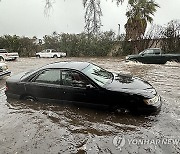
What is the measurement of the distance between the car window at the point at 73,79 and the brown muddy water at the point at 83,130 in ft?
2.41

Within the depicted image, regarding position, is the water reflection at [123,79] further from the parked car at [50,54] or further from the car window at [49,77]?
the parked car at [50,54]

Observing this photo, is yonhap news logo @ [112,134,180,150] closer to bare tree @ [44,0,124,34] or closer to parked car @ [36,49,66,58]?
bare tree @ [44,0,124,34]

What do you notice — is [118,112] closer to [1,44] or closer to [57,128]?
[57,128]

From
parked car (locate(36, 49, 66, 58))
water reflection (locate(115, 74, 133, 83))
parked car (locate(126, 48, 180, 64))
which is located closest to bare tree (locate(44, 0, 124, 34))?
water reflection (locate(115, 74, 133, 83))

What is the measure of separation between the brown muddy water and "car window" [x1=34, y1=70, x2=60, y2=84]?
0.74 meters

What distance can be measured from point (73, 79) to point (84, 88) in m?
0.46

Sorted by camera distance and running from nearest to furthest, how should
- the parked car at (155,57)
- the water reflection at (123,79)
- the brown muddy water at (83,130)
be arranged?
the brown muddy water at (83,130)
the water reflection at (123,79)
the parked car at (155,57)

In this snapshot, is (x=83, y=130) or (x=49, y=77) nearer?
(x=83, y=130)

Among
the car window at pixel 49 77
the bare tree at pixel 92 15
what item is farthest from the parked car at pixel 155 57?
the bare tree at pixel 92 15

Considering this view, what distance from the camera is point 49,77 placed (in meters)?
6.41

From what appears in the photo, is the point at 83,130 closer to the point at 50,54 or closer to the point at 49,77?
the point at 49,77

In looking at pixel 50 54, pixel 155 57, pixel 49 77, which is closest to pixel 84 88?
pixel 49 77

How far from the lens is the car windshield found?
5949 mm

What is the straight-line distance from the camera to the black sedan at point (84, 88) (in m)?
5.41
